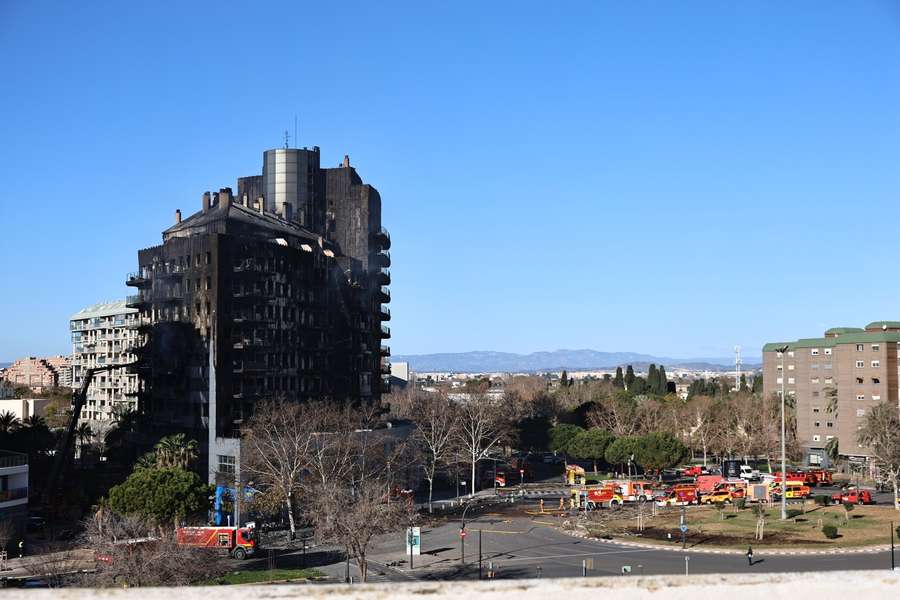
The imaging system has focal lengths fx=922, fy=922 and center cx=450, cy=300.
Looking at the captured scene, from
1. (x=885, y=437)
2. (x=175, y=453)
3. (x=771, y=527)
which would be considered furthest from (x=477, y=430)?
(x=885, y=437)

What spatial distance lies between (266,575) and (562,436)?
229 ft

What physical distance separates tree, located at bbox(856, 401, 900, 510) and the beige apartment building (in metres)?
3.37


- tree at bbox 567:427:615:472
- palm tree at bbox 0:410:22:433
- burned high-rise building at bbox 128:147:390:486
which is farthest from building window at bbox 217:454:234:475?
tree at bbox 567:427:615:472

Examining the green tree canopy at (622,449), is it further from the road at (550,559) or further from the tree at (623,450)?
the road at (550,559)

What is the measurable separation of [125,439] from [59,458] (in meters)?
11.8

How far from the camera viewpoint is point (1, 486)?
6212 cm

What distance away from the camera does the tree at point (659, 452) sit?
96312 millimetres

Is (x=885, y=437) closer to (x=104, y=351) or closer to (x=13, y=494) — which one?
(x=13, y=494)

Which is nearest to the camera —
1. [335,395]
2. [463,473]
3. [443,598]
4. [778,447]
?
[443,598]

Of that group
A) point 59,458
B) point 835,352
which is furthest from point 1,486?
point 835,352

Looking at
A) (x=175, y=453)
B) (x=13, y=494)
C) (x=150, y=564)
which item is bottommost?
(x=13, y=494)

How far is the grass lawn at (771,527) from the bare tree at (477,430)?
2492cm

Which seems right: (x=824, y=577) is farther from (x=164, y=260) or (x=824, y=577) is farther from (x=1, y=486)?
(x=164, y=260)

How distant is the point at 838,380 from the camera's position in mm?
109750
